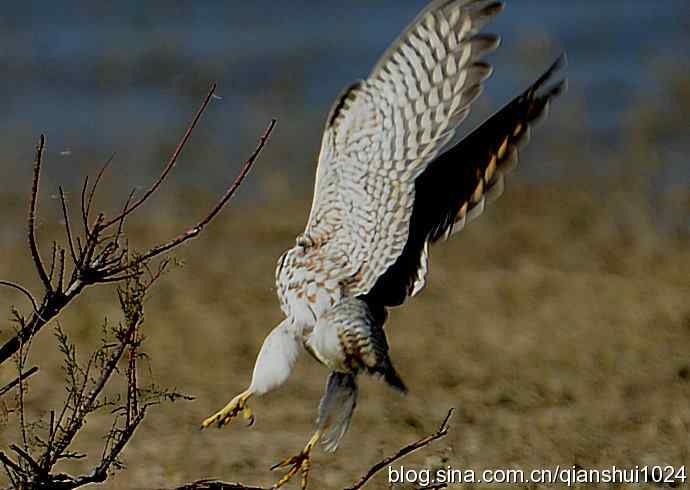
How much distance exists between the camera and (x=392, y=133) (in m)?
4.57

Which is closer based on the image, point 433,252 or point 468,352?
point 468,352

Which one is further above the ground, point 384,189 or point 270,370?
point 384,189

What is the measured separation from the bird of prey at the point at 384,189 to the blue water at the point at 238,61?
20.2 feet

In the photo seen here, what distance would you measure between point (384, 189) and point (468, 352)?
332cm

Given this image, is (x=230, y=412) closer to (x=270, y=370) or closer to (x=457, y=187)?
(x=270, y=370)

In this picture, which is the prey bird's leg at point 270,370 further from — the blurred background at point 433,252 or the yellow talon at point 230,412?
the blurred background at point 433,252

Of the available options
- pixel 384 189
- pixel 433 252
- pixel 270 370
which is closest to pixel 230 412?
pixel 270 370

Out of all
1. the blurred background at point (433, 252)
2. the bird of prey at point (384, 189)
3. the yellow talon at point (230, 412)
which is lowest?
the yellow talon at point (230, 412)

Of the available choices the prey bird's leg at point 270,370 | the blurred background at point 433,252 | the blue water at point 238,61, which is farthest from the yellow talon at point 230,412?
the blue water at point 238,61

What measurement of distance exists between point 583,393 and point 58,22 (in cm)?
1126

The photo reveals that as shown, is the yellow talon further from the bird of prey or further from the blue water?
the blue water

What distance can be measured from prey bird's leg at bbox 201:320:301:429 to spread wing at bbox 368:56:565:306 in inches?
14.3

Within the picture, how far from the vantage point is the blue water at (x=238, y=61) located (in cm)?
1257

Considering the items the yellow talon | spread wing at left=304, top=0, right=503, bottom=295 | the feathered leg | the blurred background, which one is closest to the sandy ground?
the blurred background
